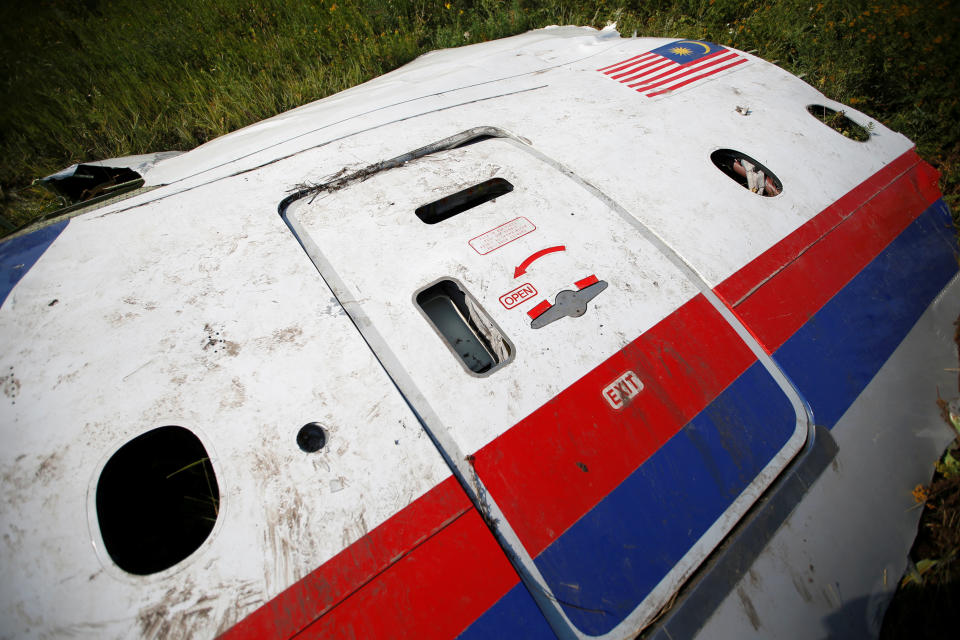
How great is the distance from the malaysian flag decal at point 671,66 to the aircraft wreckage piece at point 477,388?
1.30 feet

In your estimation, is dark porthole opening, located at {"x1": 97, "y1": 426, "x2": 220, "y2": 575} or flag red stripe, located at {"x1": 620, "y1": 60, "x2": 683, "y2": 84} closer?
dark porthole opening, located at {"x1": 97, "y1": 426, "x2": 220, "y2": 575}

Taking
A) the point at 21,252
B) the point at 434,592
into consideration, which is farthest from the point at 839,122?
the point at 21,252

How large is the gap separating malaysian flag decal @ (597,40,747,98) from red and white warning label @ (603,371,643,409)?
151 cm

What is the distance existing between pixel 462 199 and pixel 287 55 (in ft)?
12.7

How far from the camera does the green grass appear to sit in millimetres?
3533

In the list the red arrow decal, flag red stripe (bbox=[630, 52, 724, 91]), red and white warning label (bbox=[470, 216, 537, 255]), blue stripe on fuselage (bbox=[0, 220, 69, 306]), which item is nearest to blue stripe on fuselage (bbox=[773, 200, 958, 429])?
the red arrow decal

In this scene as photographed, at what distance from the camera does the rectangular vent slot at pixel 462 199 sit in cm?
154

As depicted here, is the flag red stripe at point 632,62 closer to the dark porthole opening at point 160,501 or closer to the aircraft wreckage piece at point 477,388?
the aircraft wreckage piece at point 477,388

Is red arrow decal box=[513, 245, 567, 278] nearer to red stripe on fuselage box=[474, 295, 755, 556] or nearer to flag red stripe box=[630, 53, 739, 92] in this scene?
red stripe on fuselage box=[474, 295, 755, 556]

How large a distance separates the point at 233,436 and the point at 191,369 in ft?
0.74

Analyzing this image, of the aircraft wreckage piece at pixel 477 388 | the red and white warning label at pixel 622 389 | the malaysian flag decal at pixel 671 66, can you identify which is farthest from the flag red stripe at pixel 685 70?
the red and white warning label at pixel 622 389

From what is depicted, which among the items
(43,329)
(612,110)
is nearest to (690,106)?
(612,110)

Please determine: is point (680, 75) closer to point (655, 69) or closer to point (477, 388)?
point (655, 69)

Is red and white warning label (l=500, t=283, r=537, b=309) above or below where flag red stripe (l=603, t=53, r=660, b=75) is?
below
